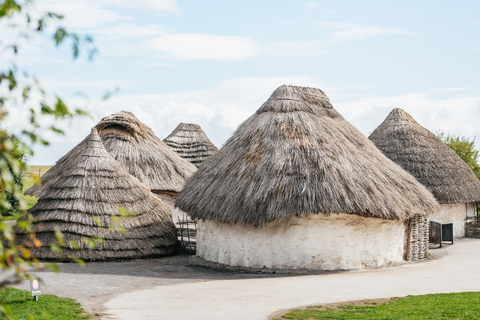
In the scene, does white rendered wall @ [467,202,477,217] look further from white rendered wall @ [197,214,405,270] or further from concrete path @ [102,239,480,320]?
white rendered wall @ [197,214,405,270]

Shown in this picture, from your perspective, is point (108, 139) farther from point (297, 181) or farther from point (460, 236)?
point (460, 236)

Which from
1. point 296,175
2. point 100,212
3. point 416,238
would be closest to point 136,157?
point 100,212

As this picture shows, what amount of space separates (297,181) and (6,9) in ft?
44.0

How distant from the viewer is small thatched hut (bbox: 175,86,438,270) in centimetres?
1616

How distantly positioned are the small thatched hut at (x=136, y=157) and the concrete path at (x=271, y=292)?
1212 centimetres

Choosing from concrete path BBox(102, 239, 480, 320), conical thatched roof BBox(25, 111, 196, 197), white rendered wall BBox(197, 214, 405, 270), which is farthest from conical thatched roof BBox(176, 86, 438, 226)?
conical thatched roof BBox(25, 111, 196, 197)

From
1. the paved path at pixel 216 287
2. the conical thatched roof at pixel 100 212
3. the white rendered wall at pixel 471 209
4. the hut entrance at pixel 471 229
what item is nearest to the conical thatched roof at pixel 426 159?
the white rendered wall at pixel 471 209

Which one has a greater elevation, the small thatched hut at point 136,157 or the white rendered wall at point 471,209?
the small thatched hut at point 136,157

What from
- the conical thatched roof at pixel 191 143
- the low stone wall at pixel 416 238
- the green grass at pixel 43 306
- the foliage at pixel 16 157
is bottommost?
the green grass at pixel 43 306

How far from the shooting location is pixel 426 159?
2911 centimetres

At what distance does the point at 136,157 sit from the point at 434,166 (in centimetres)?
1487

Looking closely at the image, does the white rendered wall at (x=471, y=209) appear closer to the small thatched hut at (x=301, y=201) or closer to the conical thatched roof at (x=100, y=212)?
the small thatched hut at (x=301, y=201)

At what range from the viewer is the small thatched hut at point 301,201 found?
1616cm

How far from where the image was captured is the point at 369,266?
17.0 m
